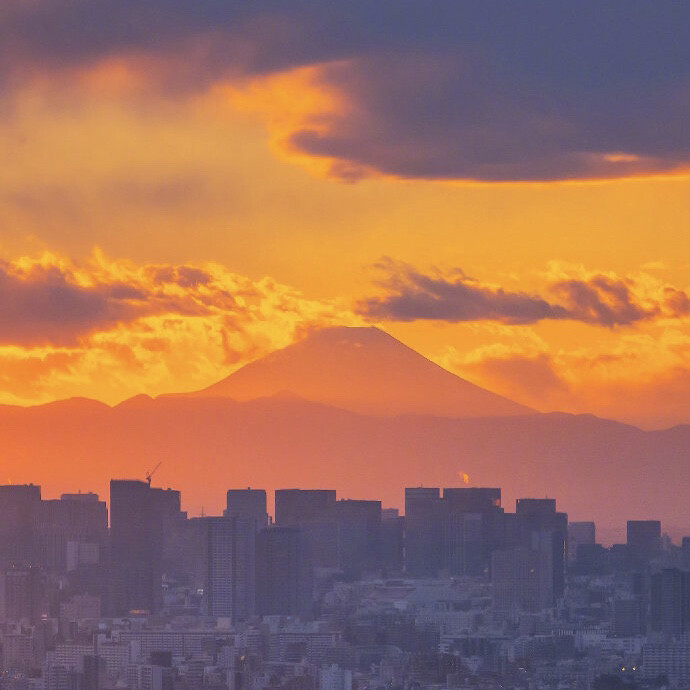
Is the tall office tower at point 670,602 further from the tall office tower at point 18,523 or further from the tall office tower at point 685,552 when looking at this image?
the tall office tower at point 18,523

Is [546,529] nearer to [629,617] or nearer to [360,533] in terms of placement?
[360,533]

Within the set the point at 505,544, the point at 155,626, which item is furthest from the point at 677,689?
the point at 505,544

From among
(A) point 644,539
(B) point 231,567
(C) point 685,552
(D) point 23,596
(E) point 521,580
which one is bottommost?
(D) point 23,596

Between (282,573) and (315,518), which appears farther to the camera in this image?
(315,518)

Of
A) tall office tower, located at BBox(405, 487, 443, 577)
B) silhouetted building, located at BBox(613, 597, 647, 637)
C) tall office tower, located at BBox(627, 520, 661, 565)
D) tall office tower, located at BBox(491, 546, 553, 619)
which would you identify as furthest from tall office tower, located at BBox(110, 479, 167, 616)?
tall office tower, located at BBox(627, 520, 661, 565)

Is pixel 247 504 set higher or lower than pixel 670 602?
higher

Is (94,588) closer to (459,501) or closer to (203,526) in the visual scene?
(203,526)

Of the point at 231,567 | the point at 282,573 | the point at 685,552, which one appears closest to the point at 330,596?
the point at 282,573
